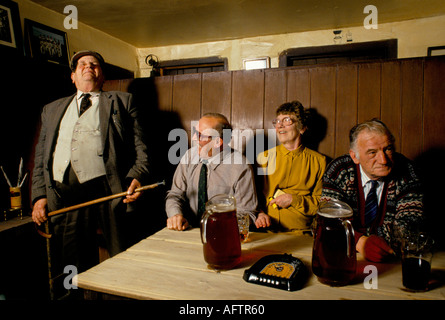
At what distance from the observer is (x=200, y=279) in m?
0.92

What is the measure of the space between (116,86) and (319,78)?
204 cm

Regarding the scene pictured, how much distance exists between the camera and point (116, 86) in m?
2.90

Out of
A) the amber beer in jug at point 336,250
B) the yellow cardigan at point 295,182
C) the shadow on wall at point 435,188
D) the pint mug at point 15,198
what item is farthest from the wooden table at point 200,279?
the pint mug at point 15,198

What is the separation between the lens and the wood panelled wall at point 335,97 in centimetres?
210

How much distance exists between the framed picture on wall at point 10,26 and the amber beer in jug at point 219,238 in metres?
2.70

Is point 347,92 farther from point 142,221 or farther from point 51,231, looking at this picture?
point 51,231

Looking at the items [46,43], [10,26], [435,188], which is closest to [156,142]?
[46,43]

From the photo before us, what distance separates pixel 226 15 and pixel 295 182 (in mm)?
2316

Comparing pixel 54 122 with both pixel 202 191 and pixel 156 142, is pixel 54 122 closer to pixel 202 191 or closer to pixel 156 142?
pixel 156 142

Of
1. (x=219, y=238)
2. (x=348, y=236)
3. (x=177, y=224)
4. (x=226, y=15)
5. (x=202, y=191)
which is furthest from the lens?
(x=226, y=15)

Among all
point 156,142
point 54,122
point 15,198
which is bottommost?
point 15,198

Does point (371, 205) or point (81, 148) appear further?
point (81, 148)

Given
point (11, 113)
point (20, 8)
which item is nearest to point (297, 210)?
point (11, 113)

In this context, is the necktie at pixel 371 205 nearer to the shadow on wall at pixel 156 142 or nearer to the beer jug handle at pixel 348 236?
the beer jug handle at pixel 348 236
